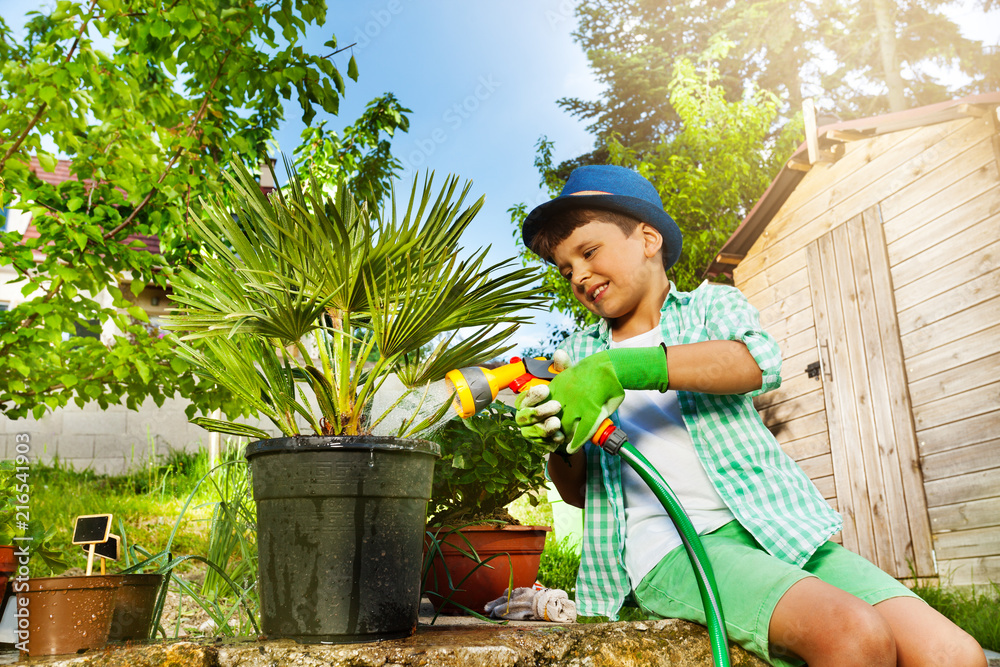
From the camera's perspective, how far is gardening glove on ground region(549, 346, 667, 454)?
3.78 feet

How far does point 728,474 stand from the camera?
1.35 metres

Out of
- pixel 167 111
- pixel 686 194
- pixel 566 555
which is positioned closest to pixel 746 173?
pixel 686 194

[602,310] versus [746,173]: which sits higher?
[746,173]

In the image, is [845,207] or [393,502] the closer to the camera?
[393,502]

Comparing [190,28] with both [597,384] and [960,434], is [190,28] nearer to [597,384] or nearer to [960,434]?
[597,384]

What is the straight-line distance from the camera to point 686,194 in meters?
8.11

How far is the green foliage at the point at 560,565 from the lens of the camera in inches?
151

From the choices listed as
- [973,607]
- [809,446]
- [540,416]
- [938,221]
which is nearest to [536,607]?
[540,416]

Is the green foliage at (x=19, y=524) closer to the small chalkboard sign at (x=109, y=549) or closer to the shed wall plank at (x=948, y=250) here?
the small chalkboard sign at (x=109, y=549)

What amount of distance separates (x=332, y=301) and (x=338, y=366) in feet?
0.47

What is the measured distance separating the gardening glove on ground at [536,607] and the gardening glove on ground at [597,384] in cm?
92

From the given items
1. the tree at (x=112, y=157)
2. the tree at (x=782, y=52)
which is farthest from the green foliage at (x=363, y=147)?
the tree at (x=782, y=52)

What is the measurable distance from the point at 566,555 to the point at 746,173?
22.9 feet

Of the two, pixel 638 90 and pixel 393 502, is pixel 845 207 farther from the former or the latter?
pixel 638 90
